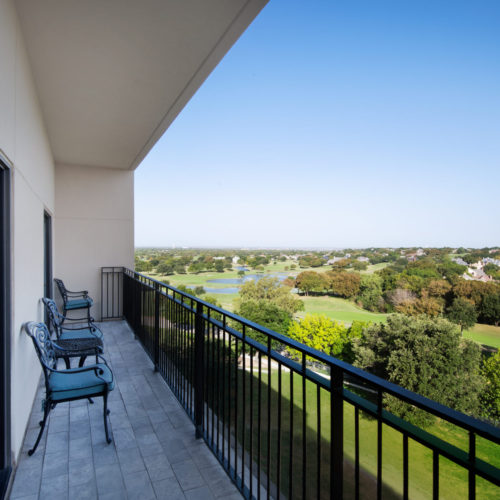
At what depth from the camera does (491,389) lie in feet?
93.6

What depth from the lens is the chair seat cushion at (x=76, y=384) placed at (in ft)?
6.70

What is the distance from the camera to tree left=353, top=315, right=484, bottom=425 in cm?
2414

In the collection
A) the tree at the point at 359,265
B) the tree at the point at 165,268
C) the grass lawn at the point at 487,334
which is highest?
the tree at the point at 165,268

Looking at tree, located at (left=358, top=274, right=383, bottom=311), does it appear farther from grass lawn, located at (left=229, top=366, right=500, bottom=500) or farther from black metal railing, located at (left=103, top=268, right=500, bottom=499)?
black metal railing, located at (left=103, top=268, right=500, bottom=499)

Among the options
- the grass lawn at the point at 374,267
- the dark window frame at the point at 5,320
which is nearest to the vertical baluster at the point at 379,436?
the dark window frame at the point at 5,320

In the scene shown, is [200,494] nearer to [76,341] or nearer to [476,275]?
[76,341]

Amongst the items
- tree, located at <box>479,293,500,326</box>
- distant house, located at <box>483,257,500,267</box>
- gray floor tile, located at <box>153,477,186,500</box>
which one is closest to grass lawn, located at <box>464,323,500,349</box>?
tree, located at <box>479,293,500,326</box>

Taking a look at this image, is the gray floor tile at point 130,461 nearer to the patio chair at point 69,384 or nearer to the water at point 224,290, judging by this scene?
the patio chair at point 69,384

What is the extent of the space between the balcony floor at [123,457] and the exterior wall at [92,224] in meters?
3.39

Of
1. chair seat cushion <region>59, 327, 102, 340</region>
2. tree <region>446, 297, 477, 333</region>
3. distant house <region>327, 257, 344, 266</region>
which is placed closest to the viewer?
chair seat cushion <region>59, 327, 102, 340</region>

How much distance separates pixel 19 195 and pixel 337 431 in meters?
2.43

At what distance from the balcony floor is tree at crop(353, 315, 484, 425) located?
82.6 feet

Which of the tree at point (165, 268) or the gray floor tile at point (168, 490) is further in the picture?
the tree at point (165, 268)

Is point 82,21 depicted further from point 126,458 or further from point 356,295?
point 356,295
